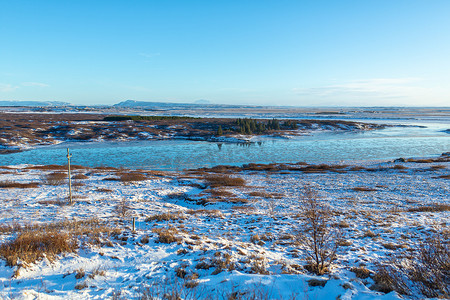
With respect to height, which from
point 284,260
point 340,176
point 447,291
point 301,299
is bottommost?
point 340,176

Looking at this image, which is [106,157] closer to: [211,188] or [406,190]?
[211,188]

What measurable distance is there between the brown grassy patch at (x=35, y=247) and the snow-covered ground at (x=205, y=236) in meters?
0.21

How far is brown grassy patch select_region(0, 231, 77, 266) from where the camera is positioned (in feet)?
19.9

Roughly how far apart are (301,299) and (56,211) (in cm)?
1247

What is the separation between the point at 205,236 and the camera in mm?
9414

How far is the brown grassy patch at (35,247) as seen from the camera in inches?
239

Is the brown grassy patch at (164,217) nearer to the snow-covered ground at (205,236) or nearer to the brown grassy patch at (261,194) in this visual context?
the snow-covered ground at (205,236)

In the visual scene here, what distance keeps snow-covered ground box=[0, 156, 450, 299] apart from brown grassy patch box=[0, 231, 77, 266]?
0.21 m

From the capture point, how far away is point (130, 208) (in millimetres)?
14312

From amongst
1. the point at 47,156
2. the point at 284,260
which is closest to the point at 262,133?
the point at 47,156

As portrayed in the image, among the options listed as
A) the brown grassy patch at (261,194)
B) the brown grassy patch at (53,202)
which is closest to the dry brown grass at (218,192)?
the brown grassy patch at (261,194)

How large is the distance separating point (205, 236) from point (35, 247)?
5.06 meters

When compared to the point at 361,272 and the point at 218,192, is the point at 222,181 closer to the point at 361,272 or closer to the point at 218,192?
the point at 218,192

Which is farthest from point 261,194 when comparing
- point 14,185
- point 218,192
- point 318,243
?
point 14,185
